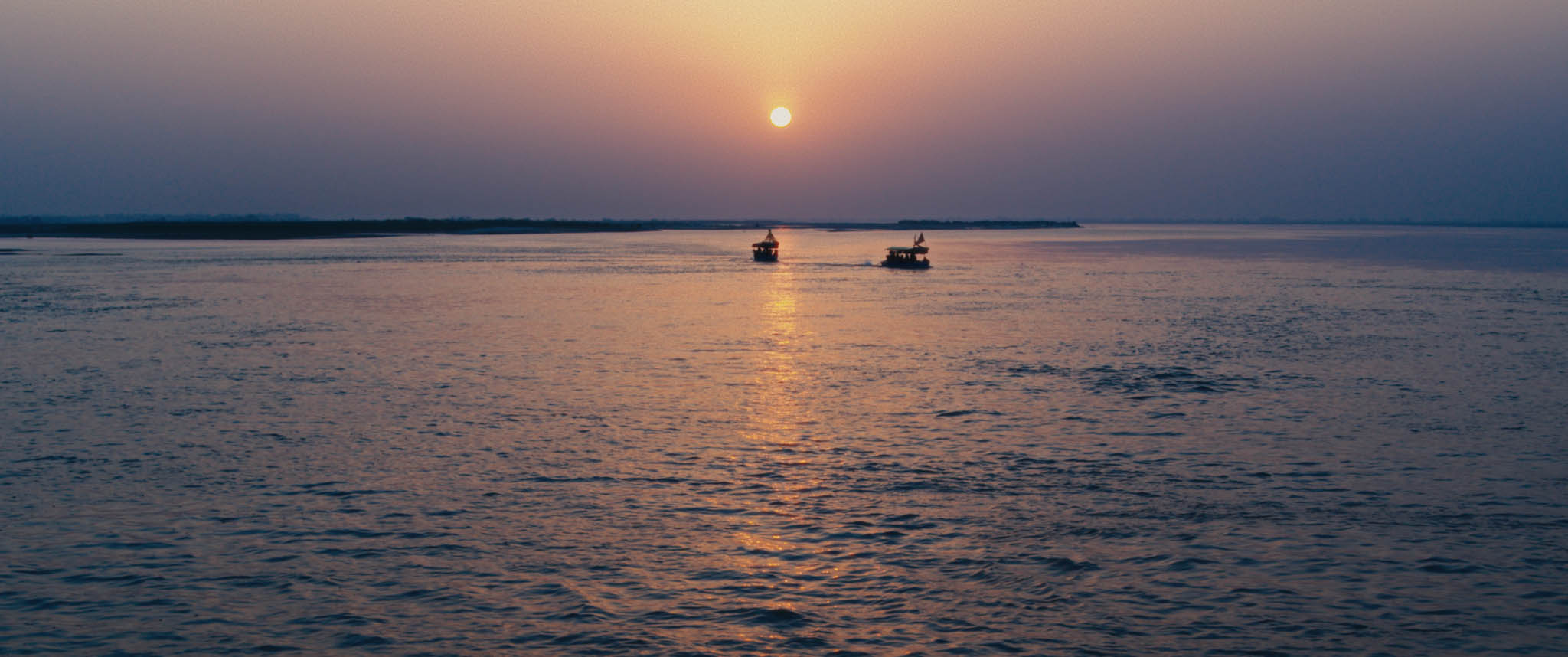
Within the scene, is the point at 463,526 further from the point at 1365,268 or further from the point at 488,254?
the point at 488,254

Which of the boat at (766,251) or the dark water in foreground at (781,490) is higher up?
the boat at (766,251)

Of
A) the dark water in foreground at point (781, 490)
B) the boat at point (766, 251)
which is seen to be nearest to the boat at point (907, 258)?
the boat at point (766, 251)

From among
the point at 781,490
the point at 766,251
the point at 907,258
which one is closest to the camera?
the point at 781,490

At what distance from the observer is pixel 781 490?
1666 cm

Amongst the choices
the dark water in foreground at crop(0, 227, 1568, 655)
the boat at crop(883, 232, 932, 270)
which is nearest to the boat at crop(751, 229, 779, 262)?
the boat at crop(883, 232, 932, 270)

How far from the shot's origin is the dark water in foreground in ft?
37.7

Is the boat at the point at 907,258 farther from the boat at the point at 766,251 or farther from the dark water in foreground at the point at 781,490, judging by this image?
the dark water in foreground at the point at 781,490

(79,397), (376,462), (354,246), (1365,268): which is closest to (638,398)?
(376,462)

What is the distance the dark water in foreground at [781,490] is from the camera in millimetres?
11484

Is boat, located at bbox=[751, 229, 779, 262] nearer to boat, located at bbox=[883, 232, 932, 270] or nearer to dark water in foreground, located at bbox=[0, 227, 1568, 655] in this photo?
boat, located at bbox=[883, 232, 932, 270]

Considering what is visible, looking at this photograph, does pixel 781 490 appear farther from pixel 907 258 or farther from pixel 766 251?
pixel 766 251

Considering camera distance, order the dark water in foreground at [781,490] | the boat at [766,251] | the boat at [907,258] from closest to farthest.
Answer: the dark water in foreground at [781,490]
the boat at [907,258]
the boat at [766,251]

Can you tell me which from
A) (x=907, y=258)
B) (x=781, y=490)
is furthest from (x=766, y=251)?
(x=781, y=490)

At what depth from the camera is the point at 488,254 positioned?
108438mm
